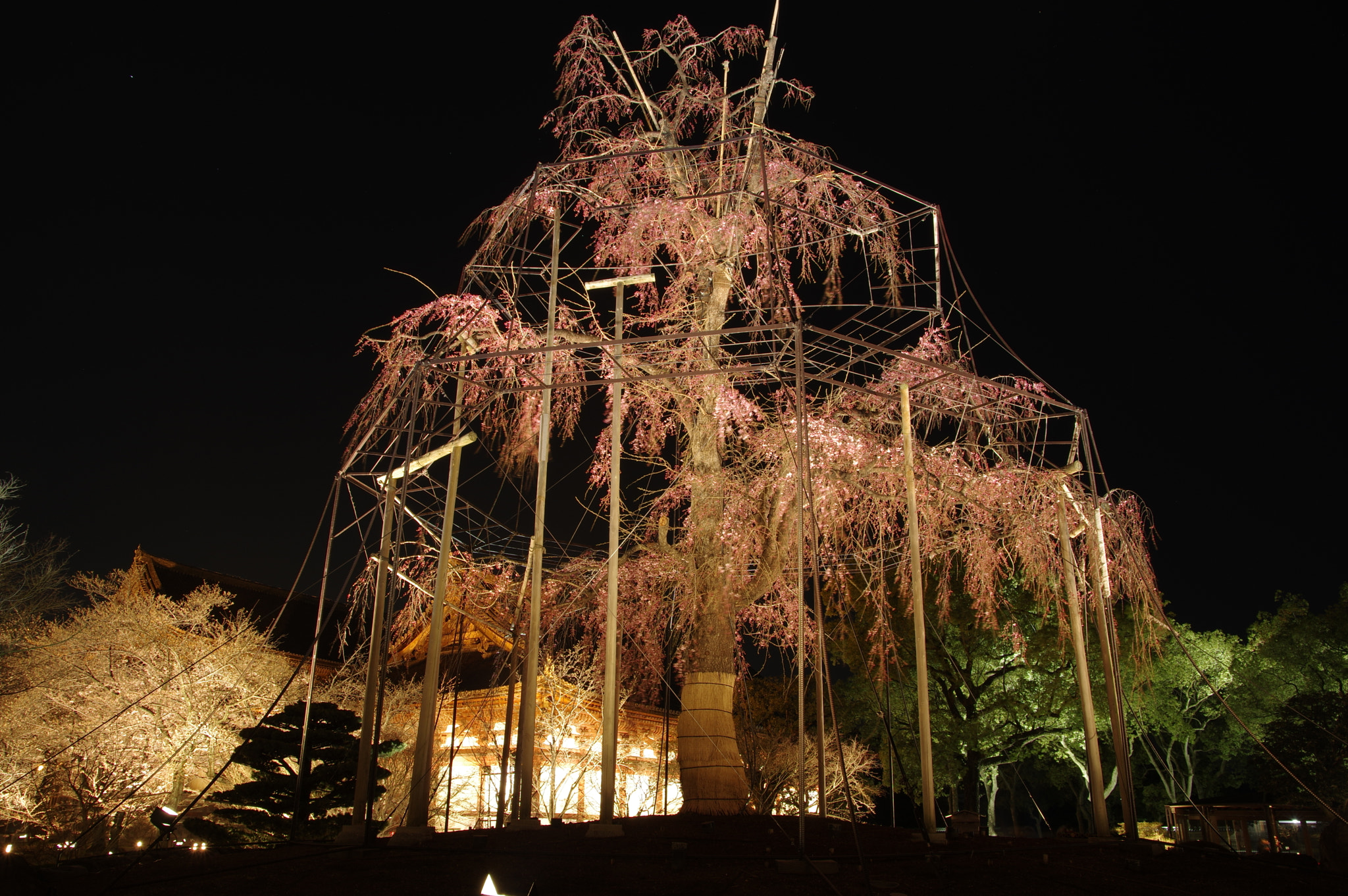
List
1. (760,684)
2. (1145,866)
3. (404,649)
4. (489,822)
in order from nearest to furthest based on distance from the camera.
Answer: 1. (1145,866)
2. (489,822)
3. (404,649)
4. (760,684)

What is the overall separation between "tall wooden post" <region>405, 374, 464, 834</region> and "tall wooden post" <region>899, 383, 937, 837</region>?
4.03m

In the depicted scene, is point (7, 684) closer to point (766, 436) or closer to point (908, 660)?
point (766, 436)

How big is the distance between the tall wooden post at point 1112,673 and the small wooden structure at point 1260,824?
10681mm

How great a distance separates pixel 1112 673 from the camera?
7617 millimetres

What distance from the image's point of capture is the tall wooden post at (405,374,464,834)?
22.6ft

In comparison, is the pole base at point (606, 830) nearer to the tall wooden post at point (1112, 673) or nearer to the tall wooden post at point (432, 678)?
the tall wooden post at point (432, 678)

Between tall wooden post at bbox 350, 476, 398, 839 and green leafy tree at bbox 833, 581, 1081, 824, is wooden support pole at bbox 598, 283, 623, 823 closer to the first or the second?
tall wooden post at bbox 350, 476, 398, 839

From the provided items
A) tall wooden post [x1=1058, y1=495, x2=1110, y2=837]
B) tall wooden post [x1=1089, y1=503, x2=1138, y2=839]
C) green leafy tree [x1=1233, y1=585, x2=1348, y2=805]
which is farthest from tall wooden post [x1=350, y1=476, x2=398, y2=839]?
green leafy tree [x1=1233, y1=585, x2=1348, y2=805]

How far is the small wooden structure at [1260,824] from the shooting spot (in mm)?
15867

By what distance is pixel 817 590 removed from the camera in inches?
191

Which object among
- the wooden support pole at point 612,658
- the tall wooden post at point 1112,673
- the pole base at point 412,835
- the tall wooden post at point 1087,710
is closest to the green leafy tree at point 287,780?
the pole base at point 412,835

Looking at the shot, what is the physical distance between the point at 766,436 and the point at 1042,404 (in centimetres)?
315

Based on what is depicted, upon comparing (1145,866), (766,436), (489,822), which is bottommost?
(489,822)

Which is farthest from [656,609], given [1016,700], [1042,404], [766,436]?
[1016,700]
